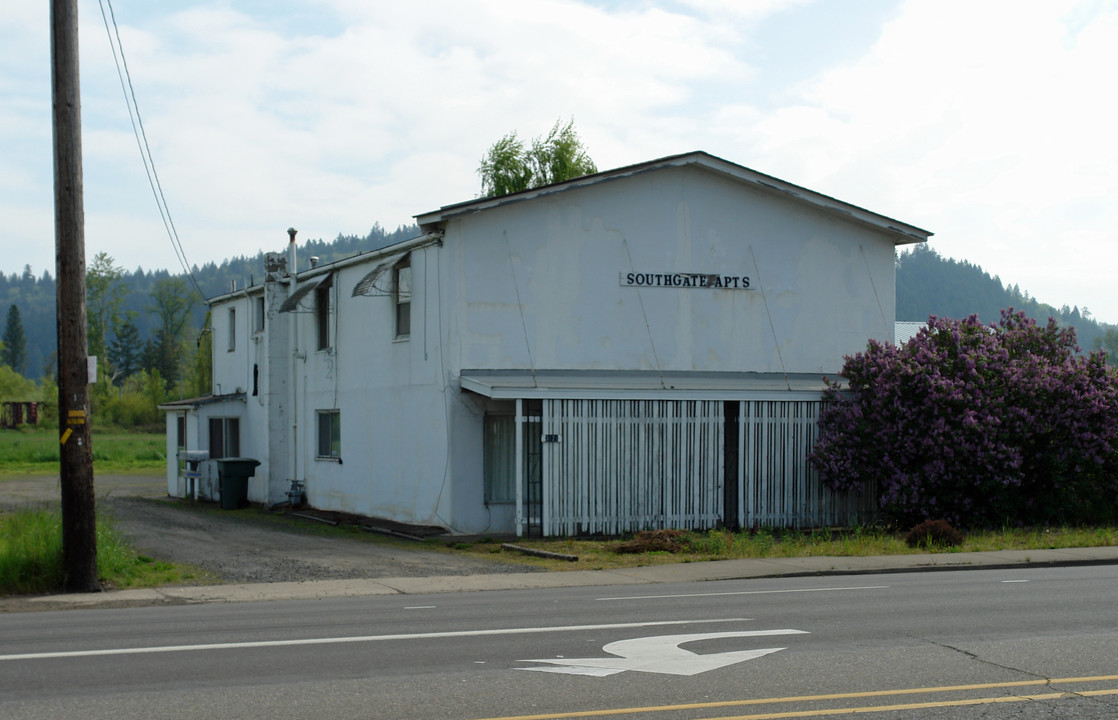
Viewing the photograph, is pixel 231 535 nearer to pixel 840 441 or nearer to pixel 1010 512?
pixel 840 441

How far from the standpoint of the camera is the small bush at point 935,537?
60.5 ft

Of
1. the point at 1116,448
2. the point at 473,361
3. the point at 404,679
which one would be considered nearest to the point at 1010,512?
the point at 1116,448

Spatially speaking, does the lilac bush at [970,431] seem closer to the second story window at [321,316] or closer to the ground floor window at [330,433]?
the ground floor window at [330,433]

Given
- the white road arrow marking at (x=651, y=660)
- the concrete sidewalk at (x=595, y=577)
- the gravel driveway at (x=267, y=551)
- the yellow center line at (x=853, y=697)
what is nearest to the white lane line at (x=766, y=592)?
the concrete sidewalk at (x=595, y=577)

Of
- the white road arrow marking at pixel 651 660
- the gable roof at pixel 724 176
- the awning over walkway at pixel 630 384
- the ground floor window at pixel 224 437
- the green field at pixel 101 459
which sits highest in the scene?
the gable roof at pixel 724 176

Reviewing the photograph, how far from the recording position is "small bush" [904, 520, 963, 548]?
1844 centimetres

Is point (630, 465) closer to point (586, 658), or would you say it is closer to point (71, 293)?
point (71, 293)

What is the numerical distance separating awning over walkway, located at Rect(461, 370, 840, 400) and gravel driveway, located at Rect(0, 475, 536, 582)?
318 centimetres

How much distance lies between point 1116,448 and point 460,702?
18165 mm

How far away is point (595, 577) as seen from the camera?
15.5 meters

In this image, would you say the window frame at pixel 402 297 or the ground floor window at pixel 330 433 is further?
the ground floor window at pixel 330 433

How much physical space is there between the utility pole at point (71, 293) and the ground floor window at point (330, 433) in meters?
11.4

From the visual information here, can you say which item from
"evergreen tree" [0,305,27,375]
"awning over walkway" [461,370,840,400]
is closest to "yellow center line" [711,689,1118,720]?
"awning over walkway" [461,370,840,400]

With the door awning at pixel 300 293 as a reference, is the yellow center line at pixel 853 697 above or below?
below
